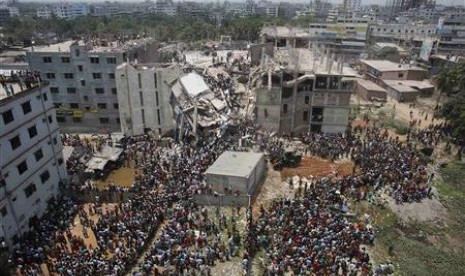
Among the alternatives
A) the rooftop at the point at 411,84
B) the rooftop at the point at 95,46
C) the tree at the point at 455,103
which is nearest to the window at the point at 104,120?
the rooftop at the point at 95,46

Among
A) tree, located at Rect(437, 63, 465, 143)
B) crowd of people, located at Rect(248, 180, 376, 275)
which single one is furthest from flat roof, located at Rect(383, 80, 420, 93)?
crowd of people, located at Rect(248, 180, 376, 275)

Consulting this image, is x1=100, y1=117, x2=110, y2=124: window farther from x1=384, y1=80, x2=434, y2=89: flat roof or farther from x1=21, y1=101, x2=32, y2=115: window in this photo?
x1=384, y1=80, x2=434, y2=89: flat roof

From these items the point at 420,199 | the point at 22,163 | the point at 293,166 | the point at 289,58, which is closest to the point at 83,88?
the point at 22,163

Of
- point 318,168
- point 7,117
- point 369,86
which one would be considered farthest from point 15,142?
point 369,86

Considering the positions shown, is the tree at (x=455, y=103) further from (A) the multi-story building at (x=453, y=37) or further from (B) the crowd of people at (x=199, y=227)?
(A) the multi-story building at (x=453, y=37)

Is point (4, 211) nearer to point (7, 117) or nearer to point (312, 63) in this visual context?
point (7, 117)

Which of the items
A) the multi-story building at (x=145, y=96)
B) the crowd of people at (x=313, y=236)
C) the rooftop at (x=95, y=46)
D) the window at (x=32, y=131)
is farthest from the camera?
the rooftop at (x=95, y=46)
